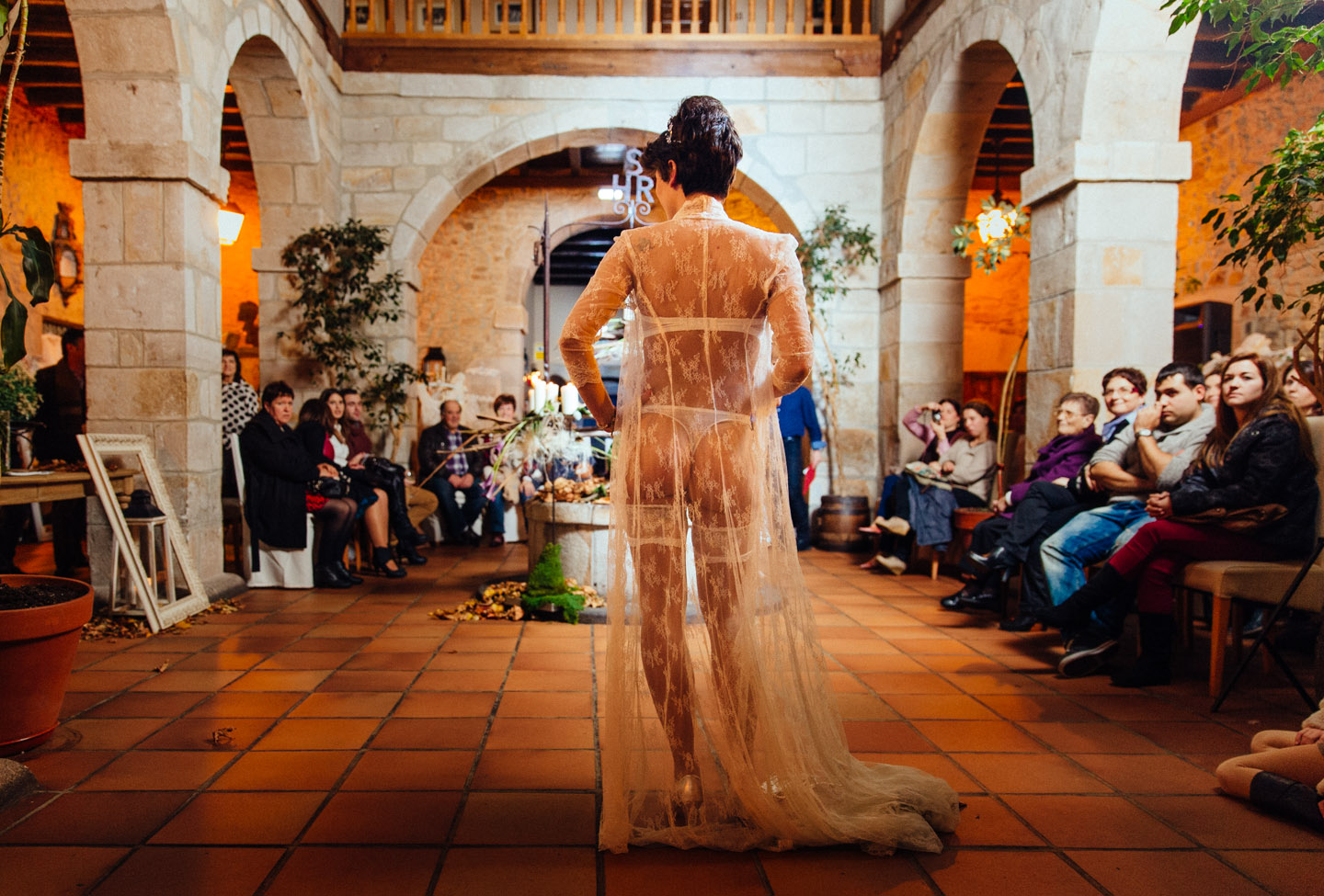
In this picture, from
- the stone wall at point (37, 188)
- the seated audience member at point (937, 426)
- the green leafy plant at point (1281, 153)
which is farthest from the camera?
the stone wall at point (37, 188)

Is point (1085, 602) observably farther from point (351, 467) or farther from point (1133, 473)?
point (351, 467)

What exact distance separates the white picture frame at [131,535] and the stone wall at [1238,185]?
263 inches

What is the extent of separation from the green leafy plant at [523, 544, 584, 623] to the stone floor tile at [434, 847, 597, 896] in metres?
2.16

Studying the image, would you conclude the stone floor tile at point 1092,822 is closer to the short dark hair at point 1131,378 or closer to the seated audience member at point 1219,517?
the seated audience member at point 1219,517

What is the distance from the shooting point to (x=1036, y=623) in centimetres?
386

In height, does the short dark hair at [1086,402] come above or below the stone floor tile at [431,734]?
above

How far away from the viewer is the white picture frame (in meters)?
3.61

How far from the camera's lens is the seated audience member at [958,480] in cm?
501

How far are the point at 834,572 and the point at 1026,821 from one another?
139 inches

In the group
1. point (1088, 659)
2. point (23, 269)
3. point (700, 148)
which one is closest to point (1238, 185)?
point (1088, 659)

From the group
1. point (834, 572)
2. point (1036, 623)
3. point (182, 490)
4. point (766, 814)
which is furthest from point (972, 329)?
point (766, 814)

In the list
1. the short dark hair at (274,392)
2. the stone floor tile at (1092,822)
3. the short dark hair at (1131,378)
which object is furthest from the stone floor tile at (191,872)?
the short dark hair at (1131,378)

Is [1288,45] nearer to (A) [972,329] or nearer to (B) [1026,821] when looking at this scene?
(B) [1026,821]

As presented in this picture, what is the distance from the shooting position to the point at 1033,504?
3.81 meters
